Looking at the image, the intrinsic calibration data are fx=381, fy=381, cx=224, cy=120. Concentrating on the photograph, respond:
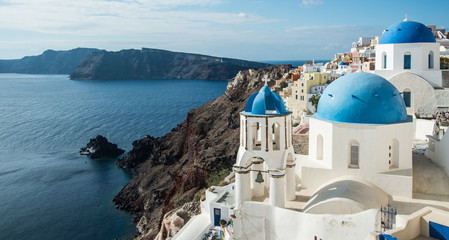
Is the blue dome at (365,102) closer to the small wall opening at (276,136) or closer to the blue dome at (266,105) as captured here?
the small wall opening at (276,136)

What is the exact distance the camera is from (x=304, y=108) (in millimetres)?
45406

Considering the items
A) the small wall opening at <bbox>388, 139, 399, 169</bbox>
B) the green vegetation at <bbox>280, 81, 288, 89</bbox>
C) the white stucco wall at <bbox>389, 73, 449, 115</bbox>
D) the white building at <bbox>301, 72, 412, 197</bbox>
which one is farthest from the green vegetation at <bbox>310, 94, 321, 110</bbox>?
the small wall opening at <bbox>388, 139, 399, 169</bbox>

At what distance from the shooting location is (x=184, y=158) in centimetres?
5384

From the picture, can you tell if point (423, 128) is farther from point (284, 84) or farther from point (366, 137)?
point (284, 84)

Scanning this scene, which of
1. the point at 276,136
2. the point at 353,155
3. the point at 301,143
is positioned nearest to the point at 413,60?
the point at 301,143

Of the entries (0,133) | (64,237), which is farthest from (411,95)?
(0,133)

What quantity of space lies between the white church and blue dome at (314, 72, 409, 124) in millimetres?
36

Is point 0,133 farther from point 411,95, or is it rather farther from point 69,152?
point 411,95

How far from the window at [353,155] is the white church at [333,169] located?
0.12ft

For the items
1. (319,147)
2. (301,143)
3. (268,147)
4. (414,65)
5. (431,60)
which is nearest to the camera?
(268,147)

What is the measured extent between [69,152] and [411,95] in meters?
55.8

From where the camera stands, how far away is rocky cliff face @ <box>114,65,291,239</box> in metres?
38.2

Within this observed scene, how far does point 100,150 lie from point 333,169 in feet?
176

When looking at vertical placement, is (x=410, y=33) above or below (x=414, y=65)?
above
